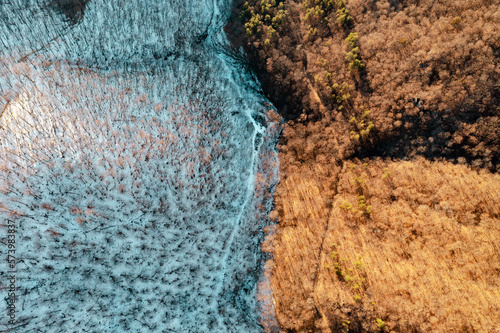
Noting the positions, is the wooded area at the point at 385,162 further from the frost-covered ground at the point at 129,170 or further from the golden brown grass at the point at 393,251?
the frost-covered ground at the point at 129,170

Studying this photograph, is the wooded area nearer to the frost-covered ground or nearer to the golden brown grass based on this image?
the golden brown grass

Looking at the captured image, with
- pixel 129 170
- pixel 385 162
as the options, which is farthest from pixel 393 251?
pixel 129 170

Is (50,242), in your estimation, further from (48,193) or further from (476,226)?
(476,226)

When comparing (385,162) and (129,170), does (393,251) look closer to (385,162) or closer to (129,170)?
(385,162)

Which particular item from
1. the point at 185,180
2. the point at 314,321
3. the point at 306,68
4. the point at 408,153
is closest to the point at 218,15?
the point at 306,68

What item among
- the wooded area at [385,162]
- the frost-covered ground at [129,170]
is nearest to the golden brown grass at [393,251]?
the wooded area at [385,162]

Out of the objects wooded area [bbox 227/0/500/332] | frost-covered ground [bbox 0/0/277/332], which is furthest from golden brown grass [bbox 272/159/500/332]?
frost-covered ground [bbox 0/0/277/332]
